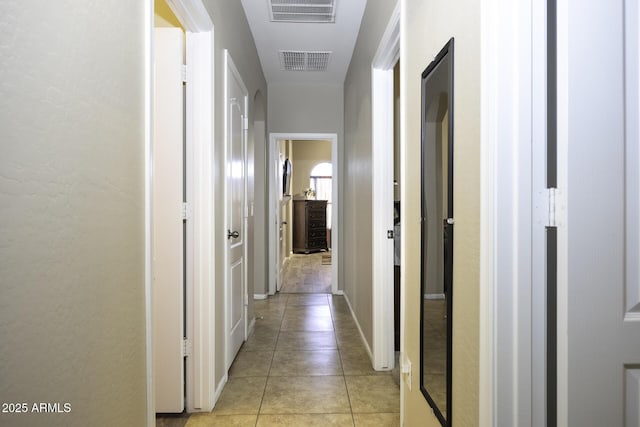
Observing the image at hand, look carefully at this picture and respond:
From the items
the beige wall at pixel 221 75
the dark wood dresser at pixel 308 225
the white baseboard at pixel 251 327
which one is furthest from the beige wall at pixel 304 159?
the beige wall at pixel 221 75

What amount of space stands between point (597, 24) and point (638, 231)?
0.51 meters

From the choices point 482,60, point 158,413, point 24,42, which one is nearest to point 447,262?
point 482,60

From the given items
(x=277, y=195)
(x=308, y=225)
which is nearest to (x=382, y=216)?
(x=277, y=195)

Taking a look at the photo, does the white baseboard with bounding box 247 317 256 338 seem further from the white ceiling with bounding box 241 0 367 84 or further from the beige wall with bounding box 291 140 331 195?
the beige wall with bounding box 291 140 331 195

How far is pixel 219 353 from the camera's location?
2.49 meters

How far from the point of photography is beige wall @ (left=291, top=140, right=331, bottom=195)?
10.4 m

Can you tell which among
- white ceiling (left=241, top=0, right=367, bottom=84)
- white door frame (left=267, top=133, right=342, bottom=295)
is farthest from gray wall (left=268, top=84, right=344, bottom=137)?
white ceiling (left=241, top=0, right=367, bottom=84)

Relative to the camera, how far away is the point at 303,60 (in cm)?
447

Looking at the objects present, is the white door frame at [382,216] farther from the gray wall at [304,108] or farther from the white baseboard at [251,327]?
the gray wall at [304,108]

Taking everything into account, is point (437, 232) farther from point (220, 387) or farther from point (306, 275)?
point (306, 275)

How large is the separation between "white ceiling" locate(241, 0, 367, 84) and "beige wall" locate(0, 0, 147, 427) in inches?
94.2

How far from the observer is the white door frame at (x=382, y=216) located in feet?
9.03

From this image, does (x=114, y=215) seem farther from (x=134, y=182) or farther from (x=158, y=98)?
(x=158, y=98)

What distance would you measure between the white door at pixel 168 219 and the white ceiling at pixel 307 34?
137cm
